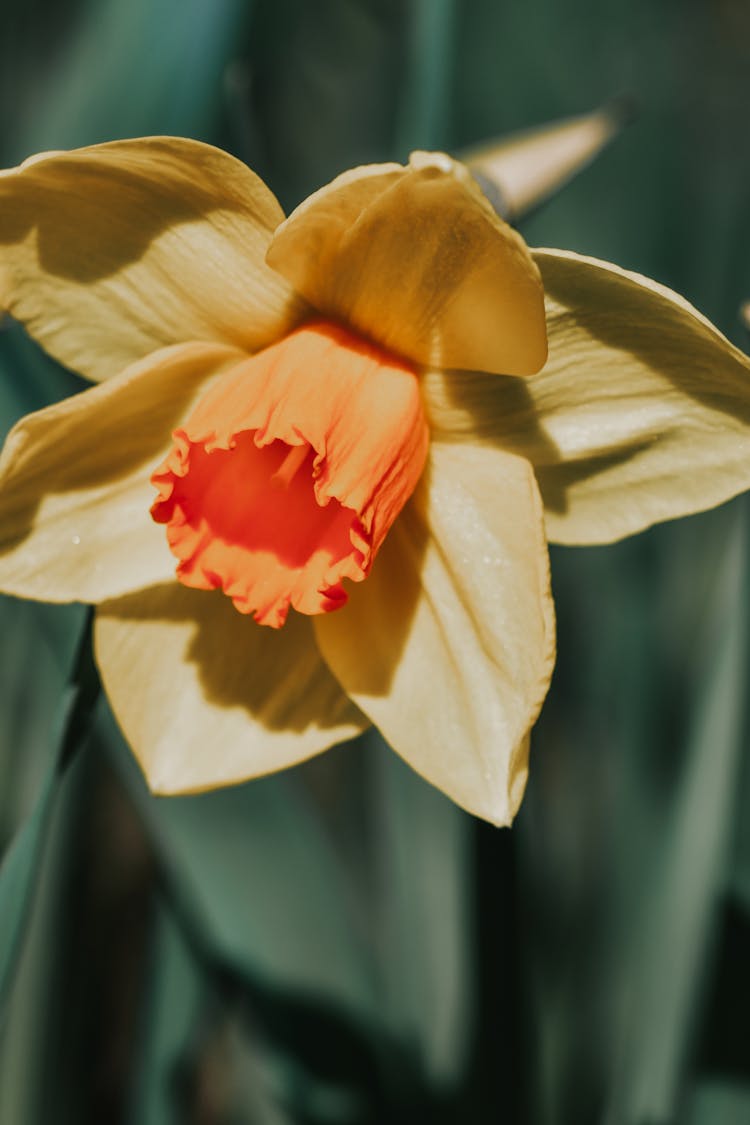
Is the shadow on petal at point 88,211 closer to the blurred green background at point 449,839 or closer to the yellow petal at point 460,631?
the blurred green background at point 449,839

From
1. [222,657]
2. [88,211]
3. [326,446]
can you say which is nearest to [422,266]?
[326,446]

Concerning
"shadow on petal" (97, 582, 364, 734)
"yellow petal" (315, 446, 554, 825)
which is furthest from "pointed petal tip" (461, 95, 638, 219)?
"shadow on petal" (97, 582, 364, 734)

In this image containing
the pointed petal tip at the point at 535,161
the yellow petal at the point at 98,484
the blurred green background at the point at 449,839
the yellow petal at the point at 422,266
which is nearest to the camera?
the yellow petal at the point at 422,266

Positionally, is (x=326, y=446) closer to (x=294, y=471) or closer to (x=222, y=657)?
(x=294, y=471)

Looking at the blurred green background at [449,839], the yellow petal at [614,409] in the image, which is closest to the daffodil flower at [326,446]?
the yellow petal at [614,409]

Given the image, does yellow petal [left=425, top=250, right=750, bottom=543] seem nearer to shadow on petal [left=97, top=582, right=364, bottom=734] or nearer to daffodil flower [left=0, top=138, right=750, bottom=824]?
daffodil flower [left=0, top=138, right=750, bottom=824]

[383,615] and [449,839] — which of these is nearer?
[383,615]

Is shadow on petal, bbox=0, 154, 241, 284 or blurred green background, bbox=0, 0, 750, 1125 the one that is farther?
blurred green background, bbox=0, 0, 750, 1125
